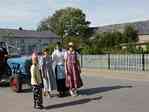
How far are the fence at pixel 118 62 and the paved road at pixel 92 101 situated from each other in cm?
867

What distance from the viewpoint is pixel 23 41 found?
81562 millimetres

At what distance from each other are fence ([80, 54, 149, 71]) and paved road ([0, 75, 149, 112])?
341 inches

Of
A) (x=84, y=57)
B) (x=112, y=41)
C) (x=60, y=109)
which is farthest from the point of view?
(x=112, y=41)

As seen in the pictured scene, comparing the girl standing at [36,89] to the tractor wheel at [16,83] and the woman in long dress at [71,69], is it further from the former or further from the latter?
the tractor wheel at [16,83]

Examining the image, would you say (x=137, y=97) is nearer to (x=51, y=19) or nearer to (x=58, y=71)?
(x=58, y=71)

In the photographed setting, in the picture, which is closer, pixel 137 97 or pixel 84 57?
Answer: pixel 137 97

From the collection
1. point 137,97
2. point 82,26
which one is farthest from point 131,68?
point 82,26

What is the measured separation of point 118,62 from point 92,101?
13568mm

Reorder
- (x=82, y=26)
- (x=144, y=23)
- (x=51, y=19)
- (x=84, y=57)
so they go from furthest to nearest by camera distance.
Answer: (x=51, y=19)
(x=144, y=23)
(x=82, y=26)
(x=84, y=57)

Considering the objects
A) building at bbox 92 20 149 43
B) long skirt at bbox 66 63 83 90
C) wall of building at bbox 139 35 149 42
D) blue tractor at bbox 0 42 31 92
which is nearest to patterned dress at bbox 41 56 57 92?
long skirt at bbox 66 63 83 90

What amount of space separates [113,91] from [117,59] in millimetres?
11322

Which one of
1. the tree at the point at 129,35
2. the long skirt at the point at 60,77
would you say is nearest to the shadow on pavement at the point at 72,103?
the long skirt at the point at 60,77

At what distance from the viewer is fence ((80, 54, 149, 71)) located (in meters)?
23.1

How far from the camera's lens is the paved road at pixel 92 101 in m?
10.5
